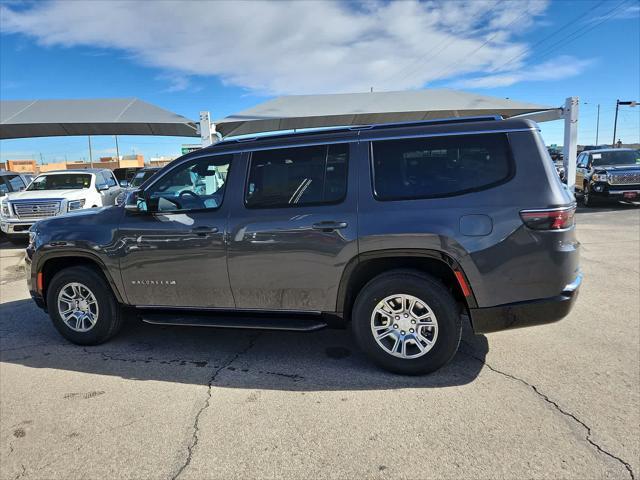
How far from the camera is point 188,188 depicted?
433 centimetres

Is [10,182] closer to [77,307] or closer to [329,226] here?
[77,307]

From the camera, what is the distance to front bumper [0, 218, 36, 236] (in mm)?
10768

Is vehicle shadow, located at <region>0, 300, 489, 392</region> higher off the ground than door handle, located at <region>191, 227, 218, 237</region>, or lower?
lower

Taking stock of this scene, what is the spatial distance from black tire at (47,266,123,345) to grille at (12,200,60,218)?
7309mm

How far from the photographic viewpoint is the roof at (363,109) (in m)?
14.9

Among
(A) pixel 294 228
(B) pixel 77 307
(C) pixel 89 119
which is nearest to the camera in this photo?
(A) pixel 294 228

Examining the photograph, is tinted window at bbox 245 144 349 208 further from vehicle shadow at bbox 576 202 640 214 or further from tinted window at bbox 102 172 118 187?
vehicle shadow at bbox 576 202 640 214

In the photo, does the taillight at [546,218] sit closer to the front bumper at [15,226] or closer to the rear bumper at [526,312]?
the rear bumper at [526,312]

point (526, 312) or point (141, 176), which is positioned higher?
point (141, 176)

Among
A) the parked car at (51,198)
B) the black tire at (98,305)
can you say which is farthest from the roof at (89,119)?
the black tire at (98,305)

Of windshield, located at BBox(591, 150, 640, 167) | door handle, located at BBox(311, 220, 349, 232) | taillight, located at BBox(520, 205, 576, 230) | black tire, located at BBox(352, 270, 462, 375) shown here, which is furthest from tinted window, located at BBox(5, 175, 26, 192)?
windshield, located at BBox(591, 150, 640, 167)

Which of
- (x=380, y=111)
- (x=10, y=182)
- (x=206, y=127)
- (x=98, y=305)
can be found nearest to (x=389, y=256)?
(x=98, y=305)

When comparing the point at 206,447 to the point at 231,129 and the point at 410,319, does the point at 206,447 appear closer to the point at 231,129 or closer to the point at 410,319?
the point at 410,319

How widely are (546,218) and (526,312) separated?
0.71m
